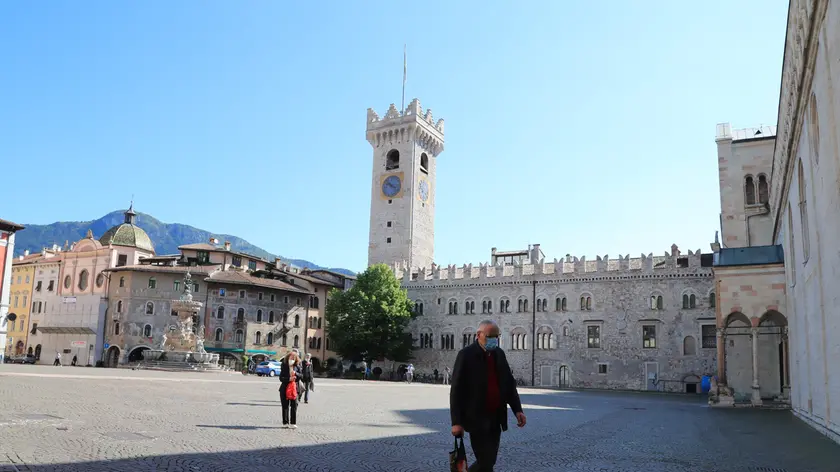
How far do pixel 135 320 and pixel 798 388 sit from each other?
171ft

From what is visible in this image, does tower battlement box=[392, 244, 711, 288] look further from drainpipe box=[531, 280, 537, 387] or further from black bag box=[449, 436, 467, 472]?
black bag box=[449, 436, 467, 472]

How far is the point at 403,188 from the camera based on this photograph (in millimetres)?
70938

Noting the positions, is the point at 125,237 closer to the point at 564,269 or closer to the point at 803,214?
the point at 564,269

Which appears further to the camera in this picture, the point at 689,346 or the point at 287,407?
the point at 689,346

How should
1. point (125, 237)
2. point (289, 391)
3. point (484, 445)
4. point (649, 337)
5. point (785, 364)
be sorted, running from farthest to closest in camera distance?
point (125, 237), point (649, 337), point (785, 364), point (289, 391), point (484, 445)

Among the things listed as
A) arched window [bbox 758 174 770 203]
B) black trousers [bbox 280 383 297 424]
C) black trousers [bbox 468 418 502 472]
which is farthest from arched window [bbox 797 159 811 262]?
arched window [bbox 758 174 770 203]

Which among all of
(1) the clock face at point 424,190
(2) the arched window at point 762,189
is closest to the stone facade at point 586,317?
(1) the clock face at point 424,190

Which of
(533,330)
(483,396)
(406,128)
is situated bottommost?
(483,396)

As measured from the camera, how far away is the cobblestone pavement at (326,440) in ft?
27.3

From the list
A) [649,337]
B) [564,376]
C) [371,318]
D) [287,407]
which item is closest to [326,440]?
[287,407]

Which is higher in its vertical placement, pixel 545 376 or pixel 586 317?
pixel 586 317

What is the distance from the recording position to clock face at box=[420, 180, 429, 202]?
72.5 meters

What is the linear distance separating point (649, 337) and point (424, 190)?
29.8m

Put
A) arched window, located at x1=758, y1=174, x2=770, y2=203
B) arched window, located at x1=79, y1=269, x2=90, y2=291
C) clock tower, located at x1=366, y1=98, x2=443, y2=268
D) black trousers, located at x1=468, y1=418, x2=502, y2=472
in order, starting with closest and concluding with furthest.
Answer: black trousers, located at x1=468, y1=418, x2=502, y2=472
arched window, located at x1=758, y1=174, x2=770, y2=203
arched window, located at x1=79, y1=269, x2=90, y2=291
clock tower, located at x1=366, y1=98, x2=443, y2=268
